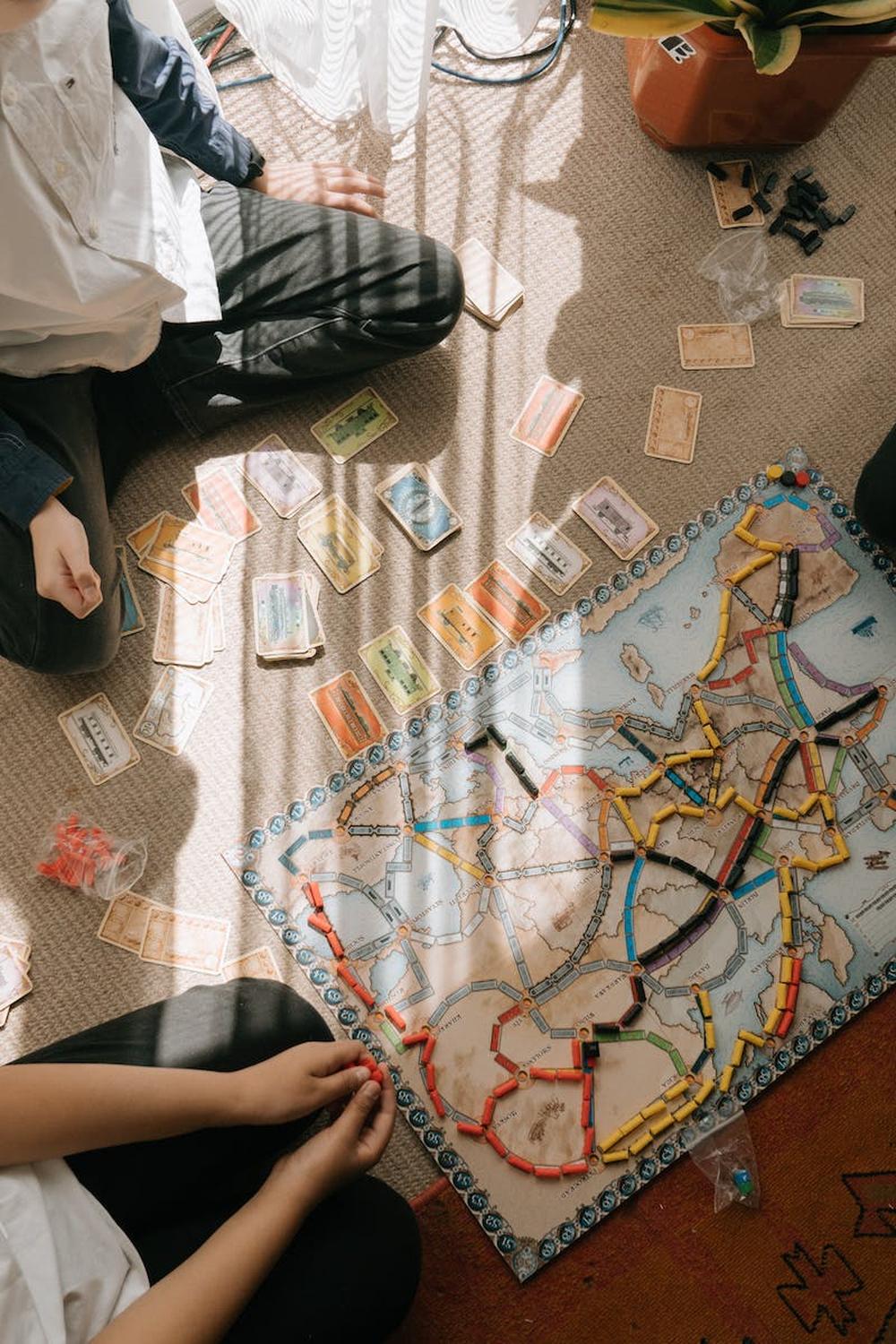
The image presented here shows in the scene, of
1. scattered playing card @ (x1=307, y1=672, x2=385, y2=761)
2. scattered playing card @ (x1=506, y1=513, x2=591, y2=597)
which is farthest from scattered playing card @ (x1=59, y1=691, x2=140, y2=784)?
scattered playing card @ (x1=506, y1=513, x2=591, y2=597)

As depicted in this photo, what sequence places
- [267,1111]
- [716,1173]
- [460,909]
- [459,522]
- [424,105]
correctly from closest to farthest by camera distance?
1. [267,1111]
2. [716,1173]
3. [460,909]
4. [459,522]
5. [424,105]

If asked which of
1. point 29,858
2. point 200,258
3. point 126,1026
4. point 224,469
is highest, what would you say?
point 200,258

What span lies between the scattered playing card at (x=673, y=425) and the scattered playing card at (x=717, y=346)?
2.5 inches

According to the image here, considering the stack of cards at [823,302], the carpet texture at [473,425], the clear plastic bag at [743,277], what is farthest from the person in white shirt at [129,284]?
the stack of cards at [823,302]

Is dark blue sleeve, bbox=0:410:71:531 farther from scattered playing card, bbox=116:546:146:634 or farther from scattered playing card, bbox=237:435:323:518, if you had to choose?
scattered playing card, bbox=237:435:323:518

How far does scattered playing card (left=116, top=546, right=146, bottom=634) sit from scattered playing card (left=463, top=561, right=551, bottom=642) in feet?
1.65

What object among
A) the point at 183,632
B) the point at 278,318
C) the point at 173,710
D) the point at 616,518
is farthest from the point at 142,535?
the point at 616,518

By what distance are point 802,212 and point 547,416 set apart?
581 mm

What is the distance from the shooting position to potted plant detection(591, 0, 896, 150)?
1.49 metres

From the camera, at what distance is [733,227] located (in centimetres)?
180

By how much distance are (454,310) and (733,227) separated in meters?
0.53

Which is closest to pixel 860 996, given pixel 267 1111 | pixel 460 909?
pixel 460 909

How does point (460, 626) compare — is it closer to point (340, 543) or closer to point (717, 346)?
point (340, 543)

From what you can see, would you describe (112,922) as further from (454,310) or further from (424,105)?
(424,105)
